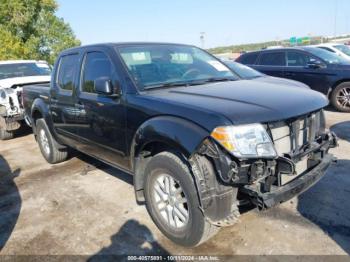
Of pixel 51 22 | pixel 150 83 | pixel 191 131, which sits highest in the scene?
pixel 51 22

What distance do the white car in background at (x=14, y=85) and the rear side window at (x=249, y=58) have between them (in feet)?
18.5

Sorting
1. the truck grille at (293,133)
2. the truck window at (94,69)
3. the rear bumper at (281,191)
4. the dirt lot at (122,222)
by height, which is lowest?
the dirt lot at (122,222)

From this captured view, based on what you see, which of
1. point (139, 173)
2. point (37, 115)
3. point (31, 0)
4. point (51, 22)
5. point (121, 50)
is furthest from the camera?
point (51, 22)

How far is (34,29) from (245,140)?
78.0 feet

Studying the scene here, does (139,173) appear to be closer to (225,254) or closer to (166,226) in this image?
(166,226)

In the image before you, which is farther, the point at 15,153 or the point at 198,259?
the point at 15,153

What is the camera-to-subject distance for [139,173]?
3.48 meters

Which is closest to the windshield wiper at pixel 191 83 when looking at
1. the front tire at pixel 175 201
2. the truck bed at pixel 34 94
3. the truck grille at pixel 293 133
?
the front tire at pixel 175 201

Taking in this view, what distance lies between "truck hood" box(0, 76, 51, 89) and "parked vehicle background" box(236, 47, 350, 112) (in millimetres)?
5879

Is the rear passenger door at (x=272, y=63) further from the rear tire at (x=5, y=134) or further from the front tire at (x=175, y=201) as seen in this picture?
the front tire at (x=175, y=201)

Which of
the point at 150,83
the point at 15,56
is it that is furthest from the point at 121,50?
the point at 15,56

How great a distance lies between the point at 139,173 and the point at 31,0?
22.2 meters

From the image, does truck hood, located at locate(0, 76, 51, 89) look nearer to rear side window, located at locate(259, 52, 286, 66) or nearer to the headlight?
rear side window, located at locate(259, 52, 286, 66)

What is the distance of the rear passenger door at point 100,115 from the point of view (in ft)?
11.9
